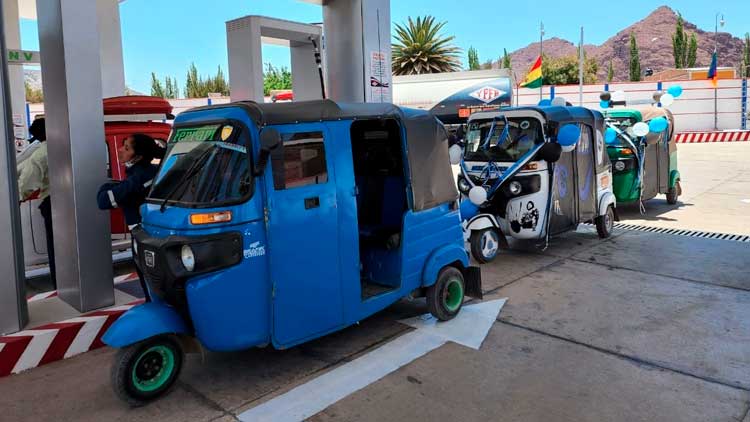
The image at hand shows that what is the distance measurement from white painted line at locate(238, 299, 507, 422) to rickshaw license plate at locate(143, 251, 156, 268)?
111cm

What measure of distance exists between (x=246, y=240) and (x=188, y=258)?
37cm

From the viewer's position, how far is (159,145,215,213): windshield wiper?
375 centimetres

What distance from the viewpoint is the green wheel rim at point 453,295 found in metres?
5.13

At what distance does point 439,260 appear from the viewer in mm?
A: 5008

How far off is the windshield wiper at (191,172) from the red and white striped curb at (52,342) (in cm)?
157

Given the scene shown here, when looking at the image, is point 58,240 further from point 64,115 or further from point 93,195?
point 64,115

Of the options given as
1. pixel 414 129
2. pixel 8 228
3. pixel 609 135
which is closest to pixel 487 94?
pixel 609 135

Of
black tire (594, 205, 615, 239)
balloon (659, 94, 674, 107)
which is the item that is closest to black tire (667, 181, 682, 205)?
balloon (659, 94, 674, 107)

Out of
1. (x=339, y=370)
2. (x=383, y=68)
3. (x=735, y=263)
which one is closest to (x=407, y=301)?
(x=339, y=370)

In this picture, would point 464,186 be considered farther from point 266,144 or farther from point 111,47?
point 111,47

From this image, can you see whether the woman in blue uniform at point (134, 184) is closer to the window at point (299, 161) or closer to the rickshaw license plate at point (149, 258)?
the rickshaw license plate at point (149, 258)

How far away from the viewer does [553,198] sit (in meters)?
7.29

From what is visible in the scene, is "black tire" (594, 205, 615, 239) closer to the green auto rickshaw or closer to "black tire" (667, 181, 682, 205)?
the green auto rickshaw

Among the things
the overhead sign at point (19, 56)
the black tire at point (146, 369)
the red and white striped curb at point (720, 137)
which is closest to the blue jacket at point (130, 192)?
the black tire at point (146, 369)
